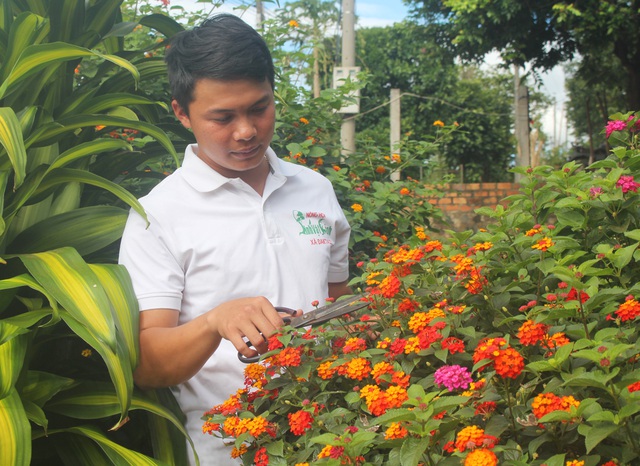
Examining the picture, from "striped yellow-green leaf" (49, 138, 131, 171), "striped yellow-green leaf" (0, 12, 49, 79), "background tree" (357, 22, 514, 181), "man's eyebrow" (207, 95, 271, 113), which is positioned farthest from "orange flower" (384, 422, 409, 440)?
"background tree" (357, 22, 514, 181)

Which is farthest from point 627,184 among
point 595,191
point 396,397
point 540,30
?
point 540,30

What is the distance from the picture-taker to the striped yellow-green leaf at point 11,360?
154 centimetres

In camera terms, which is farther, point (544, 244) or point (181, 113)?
point (181, 113)

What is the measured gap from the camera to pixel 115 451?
5.57 feet

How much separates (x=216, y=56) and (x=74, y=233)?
56 centimetres

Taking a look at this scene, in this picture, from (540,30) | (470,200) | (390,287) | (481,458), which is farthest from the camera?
(540,30)

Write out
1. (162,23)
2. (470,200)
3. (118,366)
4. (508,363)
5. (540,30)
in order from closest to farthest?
(508,363), (118,366), (162,23), (470,200), (540,30)

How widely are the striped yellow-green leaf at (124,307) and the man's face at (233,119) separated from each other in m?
0.35

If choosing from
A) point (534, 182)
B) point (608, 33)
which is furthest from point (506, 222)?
point (608, 33)

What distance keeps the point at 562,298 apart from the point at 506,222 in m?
0.36

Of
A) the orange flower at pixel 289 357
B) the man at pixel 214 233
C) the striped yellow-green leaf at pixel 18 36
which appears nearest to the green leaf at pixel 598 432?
the orange flower at pixel 289 357

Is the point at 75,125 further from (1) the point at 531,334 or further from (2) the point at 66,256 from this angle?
(1) the point at 531,334

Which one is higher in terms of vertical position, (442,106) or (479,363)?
(442,106)

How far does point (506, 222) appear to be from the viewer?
5.69ft
